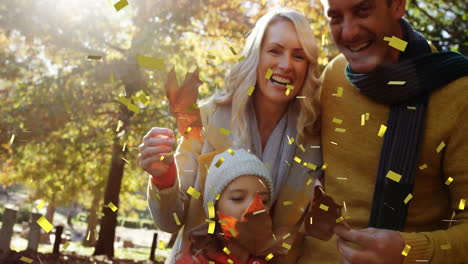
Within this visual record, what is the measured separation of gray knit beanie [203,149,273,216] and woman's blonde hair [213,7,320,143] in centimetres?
21

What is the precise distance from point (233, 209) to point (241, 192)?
0.38ft

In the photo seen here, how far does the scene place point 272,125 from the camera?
3426 millimetres

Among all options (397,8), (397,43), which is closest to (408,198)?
(397,43)

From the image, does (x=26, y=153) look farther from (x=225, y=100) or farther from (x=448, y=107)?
(x=448, y=107)

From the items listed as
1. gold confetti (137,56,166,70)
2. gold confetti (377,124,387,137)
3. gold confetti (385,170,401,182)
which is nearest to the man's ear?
gold confetti (377,124,387,137)

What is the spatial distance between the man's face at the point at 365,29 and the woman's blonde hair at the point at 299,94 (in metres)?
0.20

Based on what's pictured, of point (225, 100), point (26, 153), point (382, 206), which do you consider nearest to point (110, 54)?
point (26, 153)

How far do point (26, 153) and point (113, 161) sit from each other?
4.05 metres

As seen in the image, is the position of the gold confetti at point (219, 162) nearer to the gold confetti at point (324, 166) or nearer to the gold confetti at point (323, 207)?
the gold confetti at point (324, 166)

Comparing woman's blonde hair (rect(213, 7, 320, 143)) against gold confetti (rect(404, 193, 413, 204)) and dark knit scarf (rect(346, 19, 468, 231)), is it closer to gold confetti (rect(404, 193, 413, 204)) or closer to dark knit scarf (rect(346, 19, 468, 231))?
dark knit scarf (rect(346, 19, 468, 231))

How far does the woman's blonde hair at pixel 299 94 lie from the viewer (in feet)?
10.7

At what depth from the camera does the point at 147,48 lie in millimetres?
10117

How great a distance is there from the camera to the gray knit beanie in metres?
3.04

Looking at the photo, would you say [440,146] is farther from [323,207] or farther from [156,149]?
[156,149]
